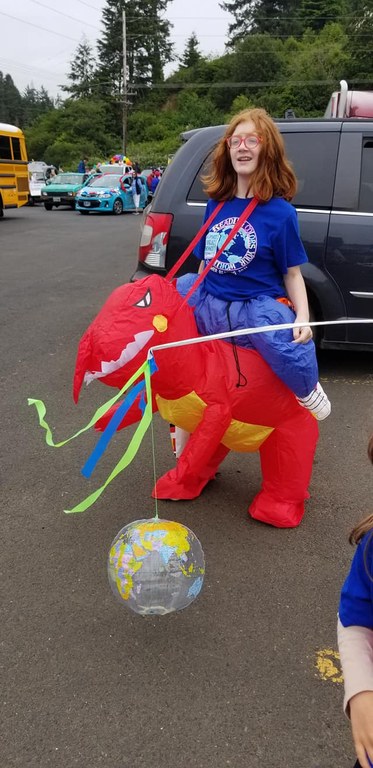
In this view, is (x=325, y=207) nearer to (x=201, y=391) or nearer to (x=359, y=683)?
(x=201, y=391)

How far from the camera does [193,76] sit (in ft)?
224

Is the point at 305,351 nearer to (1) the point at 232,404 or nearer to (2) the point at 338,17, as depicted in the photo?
(1) the point at 232,404

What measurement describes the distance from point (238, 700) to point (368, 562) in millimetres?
1102

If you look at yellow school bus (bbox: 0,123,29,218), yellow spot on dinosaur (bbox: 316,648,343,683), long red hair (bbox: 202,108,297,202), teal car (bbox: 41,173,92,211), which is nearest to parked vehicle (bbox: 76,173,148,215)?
teal car (bbox: 41,173,92,211)

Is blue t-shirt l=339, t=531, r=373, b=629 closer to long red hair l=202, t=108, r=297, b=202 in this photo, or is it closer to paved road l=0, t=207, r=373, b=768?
paved road l=0, t=207, r=373, b=768

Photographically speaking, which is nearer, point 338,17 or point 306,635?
point 306,635

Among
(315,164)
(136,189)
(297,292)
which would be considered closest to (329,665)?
(297,292)

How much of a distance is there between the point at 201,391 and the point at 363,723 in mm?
1694

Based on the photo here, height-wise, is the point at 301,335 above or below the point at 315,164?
below

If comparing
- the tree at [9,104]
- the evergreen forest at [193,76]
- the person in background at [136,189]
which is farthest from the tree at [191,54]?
the person in background at [136,189]

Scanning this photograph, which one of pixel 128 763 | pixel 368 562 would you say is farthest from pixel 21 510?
pixel 368 562

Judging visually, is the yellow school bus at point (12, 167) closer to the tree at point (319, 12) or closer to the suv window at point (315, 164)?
the suv window at point (315, 164)

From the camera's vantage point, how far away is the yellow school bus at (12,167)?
16.6m

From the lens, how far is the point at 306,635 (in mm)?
2281
